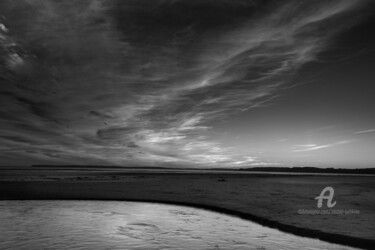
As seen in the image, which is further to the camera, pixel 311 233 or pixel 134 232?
pixel 311 233

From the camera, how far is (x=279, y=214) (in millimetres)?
20484

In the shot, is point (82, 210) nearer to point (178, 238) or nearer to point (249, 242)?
point (178, 238)

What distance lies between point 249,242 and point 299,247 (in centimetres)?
205

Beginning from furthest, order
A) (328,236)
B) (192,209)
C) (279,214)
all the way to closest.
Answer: (192,209) → (279,214) → (328,236)

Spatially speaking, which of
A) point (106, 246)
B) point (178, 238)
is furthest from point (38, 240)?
point (178, 238)

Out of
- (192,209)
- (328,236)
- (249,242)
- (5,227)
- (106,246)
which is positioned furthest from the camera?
(192,209)

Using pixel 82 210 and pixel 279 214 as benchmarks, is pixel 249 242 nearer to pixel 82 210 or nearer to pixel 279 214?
pixel 279 214

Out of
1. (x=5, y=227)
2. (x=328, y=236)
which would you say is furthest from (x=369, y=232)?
(x=5, y=227)

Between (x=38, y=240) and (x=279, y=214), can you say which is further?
(x=279, y=214)

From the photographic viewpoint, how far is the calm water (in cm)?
1238

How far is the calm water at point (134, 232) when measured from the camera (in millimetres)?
12383

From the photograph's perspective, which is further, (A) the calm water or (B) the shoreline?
(B) the shoreline

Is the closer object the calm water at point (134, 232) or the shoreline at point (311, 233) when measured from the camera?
the calm water at point (134, 232)

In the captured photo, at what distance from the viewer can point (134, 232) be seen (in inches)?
586
